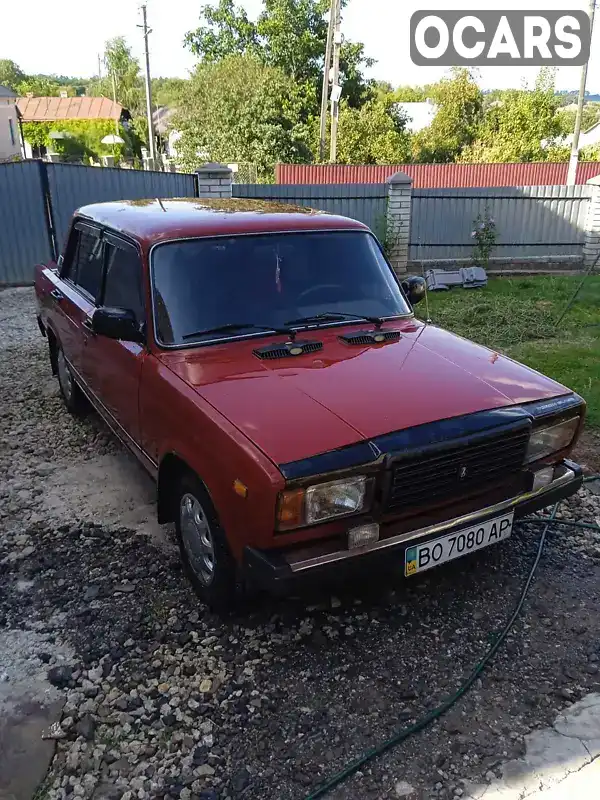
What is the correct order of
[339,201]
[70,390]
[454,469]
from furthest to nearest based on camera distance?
[339,201]
[70,390]
[454,469]

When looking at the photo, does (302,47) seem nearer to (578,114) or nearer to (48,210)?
(578,114)

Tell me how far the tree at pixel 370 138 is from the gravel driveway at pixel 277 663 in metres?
29.8

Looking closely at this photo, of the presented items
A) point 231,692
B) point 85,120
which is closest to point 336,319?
point 231,692

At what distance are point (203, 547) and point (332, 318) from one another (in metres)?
1.49

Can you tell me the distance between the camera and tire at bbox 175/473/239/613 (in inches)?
115

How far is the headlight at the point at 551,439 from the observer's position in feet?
10.1

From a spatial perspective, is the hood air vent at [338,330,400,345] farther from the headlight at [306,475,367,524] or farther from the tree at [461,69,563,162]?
the tree at [461,69,563,162]

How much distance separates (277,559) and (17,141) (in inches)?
2392

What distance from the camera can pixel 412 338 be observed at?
3.71 m

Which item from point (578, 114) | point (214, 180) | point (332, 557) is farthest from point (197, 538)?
point (578, 114)

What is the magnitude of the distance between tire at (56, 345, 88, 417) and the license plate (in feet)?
12.2

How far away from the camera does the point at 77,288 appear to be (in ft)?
16.4

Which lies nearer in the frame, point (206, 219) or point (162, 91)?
point (206, 219)

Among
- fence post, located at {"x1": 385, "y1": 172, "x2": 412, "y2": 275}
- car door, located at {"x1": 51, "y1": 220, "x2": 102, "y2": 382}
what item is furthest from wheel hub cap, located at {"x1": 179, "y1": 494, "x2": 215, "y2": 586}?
fence post, located at {"x1": 385, "y1": 172, "x2": 412, "y2": 275}
